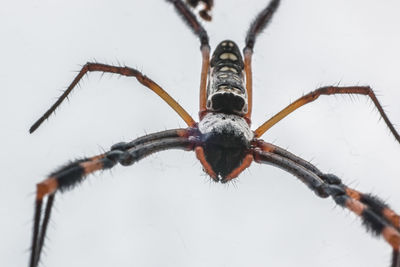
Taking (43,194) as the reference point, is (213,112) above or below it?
above

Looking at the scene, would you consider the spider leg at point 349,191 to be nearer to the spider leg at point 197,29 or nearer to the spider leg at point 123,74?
the spider leg at point 123,74

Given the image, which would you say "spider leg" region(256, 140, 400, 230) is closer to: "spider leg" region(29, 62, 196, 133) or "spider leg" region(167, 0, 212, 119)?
"spider leg" region(29, 62, 196, 133)

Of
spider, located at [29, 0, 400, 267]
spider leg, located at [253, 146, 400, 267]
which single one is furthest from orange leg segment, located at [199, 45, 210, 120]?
spider leg, located at [253, 146, 400, 267]

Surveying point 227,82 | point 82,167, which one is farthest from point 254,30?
point 82,167

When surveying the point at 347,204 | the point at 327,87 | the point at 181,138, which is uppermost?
the point at 327,87

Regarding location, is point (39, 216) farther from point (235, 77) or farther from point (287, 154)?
point (235, 77)

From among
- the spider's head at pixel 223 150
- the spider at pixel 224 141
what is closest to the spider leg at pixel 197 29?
the spider at pixel 224 141

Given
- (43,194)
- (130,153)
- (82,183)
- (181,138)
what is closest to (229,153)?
(181,138)
